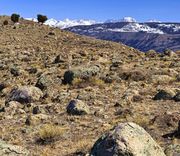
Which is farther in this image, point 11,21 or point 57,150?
point 11,21

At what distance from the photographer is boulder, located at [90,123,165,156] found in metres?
13.1

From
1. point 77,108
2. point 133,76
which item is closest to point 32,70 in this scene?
point 133,76

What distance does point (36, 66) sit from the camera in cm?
4009

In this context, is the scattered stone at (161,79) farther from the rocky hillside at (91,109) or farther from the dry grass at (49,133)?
the dry grass at (49,133)

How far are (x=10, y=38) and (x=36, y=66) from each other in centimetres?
2859

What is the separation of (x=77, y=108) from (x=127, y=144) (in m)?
9.77

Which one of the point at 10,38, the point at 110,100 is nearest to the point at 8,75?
the point at 110,100

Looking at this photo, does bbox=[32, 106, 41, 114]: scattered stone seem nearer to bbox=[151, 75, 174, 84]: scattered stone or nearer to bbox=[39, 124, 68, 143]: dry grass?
bbox=[39, 124, 68, 143]: dry grass

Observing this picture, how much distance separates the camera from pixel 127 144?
42.9 feet

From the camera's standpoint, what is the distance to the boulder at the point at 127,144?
42.9 ft

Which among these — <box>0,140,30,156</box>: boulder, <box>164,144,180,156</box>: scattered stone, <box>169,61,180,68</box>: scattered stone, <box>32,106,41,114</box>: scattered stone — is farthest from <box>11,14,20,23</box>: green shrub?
<box>164,144,180,156</box>: scattered stone

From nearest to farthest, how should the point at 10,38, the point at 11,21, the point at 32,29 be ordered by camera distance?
the point at 10,38 → the point at 32,29 → the point at 11,21

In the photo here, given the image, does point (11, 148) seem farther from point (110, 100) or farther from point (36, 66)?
point (36, 66)

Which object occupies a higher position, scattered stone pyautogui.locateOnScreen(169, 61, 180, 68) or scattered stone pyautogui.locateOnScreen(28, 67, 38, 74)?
scattered stone pyautogui.locateOnScreen(169, 61, 180, 68)
